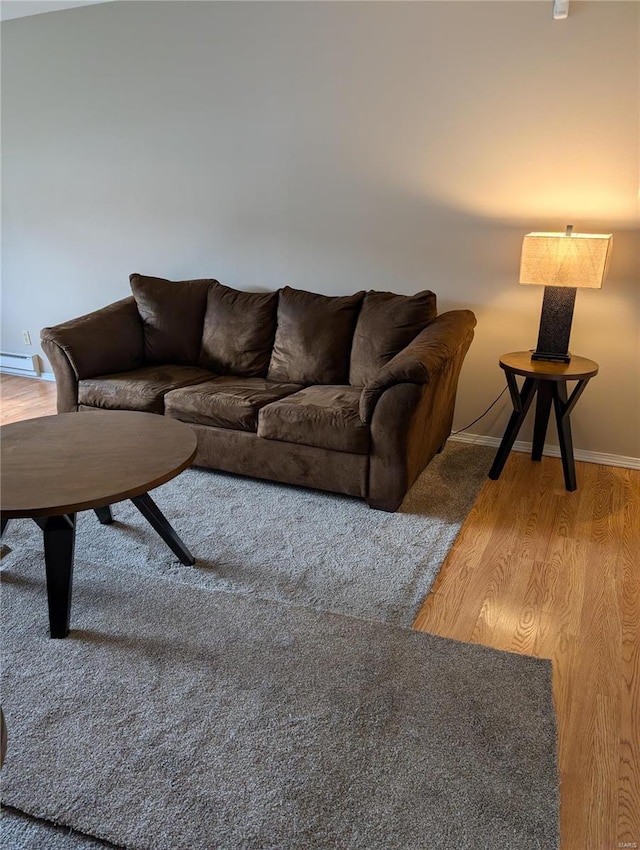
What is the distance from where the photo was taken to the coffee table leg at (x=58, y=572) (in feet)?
5.98

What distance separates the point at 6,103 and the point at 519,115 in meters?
3.58

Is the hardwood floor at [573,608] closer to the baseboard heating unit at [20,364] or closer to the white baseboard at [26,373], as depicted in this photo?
the white baseboard at [26,373]

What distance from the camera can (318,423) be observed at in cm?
266

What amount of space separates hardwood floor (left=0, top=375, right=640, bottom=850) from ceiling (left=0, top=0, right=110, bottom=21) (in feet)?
12.9

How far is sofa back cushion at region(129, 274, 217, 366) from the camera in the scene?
139 inches

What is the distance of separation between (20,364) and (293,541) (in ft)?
11.3

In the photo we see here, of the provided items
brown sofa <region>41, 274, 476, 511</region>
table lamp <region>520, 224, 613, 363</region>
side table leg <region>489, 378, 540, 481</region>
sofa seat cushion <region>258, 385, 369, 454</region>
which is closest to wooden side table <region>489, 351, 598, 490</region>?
side table leg <region>489, 378, 540, 481</region>

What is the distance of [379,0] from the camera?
3035mm

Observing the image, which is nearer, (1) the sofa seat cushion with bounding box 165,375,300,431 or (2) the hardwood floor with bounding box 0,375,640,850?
(2) the hardwood floor with bounding box 0,375,640,850

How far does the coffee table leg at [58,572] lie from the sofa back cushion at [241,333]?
174cm

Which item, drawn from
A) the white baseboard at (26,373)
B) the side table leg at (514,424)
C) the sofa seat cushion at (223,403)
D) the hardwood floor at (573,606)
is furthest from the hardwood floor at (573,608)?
the white baseboard at (26,373)

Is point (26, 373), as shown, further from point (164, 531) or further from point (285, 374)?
point (164, 531)

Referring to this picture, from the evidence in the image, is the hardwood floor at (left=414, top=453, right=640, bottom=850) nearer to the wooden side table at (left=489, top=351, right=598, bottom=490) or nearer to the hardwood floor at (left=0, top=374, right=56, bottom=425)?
the wooden side table at (left=489, top=351, right=598, bottom=490)

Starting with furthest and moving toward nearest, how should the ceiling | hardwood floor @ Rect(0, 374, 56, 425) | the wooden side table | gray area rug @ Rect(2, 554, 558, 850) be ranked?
hardwood floor @ Rect(0, 374, 56, 425), the ceiling, the wooden side table, gray area rug @ Rect(2, 554, 558, 850)
